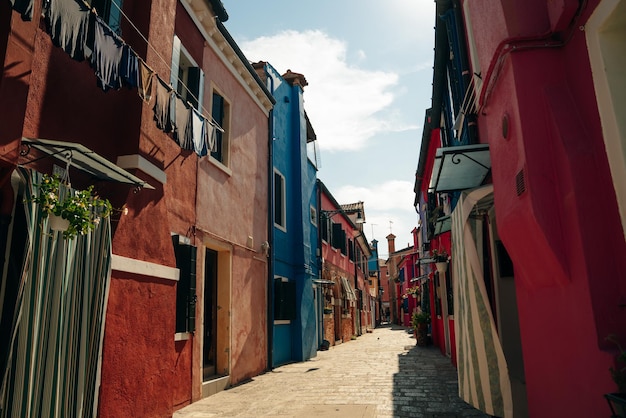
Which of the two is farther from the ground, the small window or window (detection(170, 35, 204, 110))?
window (detection(170, 35, 204, 110))

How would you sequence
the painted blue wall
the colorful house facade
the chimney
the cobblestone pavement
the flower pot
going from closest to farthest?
the flower pot
the cobblestone pavement
the painted blue wall
the colorful house facade
the chimney

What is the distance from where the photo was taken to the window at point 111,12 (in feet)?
18.0

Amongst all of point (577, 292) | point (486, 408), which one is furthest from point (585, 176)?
point (486, 408)

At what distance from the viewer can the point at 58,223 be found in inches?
149

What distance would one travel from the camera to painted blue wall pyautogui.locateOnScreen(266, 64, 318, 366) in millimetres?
12617

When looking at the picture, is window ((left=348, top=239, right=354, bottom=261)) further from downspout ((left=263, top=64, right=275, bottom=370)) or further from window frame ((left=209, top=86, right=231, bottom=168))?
window frame ((left=209, top=86, right=231, bottom=168))

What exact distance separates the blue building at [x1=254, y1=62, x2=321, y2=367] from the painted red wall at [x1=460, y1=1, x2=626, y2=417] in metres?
7.91

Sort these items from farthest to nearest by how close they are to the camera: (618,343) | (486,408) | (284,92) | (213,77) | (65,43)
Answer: (284,92), (213,77), (486,408), (65,43), (618,343)

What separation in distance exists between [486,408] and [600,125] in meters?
3.17

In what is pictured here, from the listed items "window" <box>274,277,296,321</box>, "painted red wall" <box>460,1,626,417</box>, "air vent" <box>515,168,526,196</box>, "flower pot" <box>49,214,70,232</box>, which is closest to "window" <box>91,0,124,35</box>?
"flower pot" <box>49,214,70,232</box>

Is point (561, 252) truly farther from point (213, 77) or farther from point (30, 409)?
point (213, 77)

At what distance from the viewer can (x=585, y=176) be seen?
321 cm

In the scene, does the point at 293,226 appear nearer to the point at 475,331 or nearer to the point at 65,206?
the point at 475,331

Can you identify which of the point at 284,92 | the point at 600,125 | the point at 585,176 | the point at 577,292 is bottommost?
the point at 577,292
